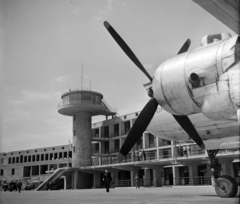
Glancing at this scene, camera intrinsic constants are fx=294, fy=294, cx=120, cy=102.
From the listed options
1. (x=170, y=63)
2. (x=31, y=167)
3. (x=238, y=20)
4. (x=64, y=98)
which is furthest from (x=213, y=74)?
(x=31, y=167)

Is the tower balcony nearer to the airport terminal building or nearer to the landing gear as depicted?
the airport terminal building

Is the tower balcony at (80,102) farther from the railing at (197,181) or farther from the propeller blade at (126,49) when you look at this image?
the propeller blade at (126,49)

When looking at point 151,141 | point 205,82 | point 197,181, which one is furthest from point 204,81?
point 151,141

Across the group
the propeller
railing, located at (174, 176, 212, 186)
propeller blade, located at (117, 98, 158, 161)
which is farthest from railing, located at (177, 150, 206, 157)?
propeller blade, located at (117, 98, 158, 161)

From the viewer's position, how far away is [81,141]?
5491 cm

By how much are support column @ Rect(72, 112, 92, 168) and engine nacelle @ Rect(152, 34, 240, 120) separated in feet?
153

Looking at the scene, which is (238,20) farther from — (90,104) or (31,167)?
(31,167)

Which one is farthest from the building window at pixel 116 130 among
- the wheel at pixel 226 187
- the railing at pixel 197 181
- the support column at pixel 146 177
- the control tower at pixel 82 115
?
the wheel at pixel 226 187

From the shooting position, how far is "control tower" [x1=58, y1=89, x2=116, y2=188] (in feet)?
171

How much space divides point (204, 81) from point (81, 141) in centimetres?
4879

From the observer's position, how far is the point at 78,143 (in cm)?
5491

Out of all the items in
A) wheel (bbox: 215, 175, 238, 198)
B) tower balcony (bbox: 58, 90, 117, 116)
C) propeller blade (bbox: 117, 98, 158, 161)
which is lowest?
wheel (bbox: 215, 175, 238, 198)

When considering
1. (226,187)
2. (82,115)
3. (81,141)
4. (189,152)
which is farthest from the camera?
(82,115)

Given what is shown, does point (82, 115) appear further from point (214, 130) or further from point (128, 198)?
point (214, 130)
